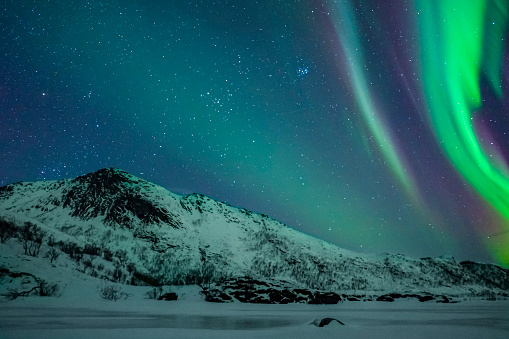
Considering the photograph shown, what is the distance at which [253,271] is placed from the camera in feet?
520

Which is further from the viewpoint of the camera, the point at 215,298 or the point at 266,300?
the point at 266,300

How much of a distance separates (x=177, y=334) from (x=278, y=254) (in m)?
176

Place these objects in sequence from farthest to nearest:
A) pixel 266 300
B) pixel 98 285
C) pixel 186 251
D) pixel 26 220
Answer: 1. pixel 186 251
2. pixel 26 220
3. pixel 266 300
4. pixel 98 285

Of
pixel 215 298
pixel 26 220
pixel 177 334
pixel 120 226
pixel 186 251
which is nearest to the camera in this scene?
pixel 177 334

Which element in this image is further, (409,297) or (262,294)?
(409,297)

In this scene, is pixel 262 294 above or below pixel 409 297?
below

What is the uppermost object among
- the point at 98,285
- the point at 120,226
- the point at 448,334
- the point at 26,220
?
the point at 120,226

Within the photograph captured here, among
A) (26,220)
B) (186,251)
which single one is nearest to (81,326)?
(26,220)

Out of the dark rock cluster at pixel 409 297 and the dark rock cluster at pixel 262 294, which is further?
the dark rock cluster at pixel 409 297

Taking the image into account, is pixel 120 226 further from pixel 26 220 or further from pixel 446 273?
pixel 446 273

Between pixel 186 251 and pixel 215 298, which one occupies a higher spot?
pixel 186 251

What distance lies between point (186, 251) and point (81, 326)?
165m

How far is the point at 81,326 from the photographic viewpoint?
13430 millimetres

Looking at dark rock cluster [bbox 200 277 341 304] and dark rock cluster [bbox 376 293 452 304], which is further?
dark rock cluster [bbox 376 293 452 304]
